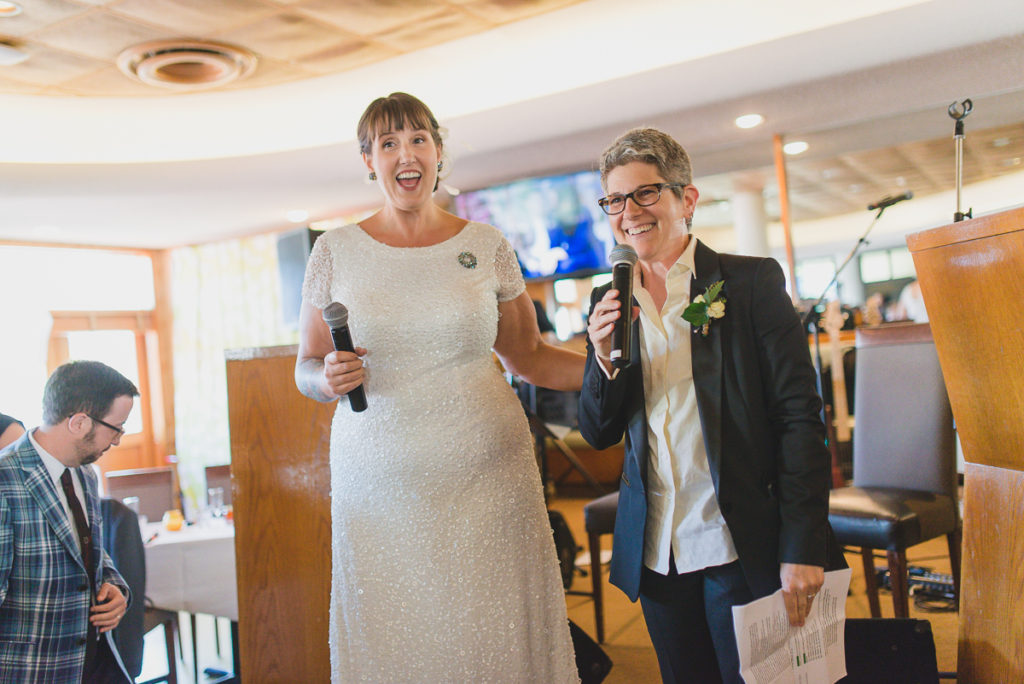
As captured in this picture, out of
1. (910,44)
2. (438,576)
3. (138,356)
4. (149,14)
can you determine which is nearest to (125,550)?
(438,576)

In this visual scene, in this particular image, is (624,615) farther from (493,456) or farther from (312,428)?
(493,456)

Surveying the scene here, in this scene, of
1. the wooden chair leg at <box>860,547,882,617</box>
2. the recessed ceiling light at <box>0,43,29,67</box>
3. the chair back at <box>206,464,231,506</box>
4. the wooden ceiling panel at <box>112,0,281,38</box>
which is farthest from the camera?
the chair back at <box>206,464,231,506</box>

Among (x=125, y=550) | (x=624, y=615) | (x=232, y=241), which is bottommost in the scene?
(x=624, y=615)

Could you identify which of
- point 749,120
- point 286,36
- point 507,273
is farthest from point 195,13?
point 749,120

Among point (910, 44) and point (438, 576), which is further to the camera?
point (910, 44)

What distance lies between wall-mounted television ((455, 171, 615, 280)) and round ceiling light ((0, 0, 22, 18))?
344 centimetres

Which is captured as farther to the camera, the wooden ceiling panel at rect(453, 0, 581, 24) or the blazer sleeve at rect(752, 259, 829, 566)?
the wooden ceiling panel at rect(453, 0, 581, 24)

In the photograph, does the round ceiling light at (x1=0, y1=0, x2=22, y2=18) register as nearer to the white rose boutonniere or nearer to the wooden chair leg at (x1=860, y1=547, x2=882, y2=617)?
the white rose boutonniere

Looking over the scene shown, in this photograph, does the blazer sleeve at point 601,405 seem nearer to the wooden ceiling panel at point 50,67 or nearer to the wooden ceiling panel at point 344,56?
the wooden ceiling panel at point 344,56

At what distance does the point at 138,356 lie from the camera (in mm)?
9398

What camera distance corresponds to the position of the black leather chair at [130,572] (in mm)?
2650

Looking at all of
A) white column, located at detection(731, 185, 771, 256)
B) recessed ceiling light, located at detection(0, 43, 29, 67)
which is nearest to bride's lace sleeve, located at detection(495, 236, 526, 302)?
recessed ceiling light, located at detection(0, 43, 29, 67)

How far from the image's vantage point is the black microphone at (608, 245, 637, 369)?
1.37m

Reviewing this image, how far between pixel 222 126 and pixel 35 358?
393 cm
